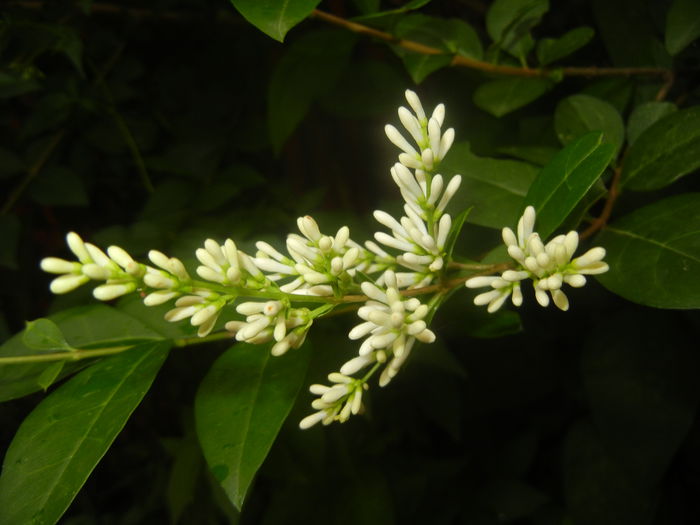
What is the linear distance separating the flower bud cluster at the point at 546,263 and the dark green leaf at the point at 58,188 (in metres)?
1.19

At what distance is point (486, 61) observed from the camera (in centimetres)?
129

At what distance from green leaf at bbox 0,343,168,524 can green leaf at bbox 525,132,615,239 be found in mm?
583

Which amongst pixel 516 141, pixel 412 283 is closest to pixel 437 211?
pixel 412 283

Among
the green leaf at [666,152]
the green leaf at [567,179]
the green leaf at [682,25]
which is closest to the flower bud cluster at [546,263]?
the green leaf at [567,179]

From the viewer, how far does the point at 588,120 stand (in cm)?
114

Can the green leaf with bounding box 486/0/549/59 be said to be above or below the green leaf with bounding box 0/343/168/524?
above

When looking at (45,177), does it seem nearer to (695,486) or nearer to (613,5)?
(613,5)

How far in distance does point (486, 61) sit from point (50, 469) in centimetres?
106

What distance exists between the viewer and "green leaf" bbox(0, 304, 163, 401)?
94 cm

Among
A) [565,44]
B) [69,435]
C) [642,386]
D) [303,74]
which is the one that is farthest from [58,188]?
[642,386]

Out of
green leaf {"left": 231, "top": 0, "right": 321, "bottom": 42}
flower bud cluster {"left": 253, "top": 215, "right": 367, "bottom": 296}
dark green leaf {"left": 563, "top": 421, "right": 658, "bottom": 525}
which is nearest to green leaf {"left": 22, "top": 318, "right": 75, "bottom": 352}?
flower bud cluster {"left": 253, "top": 215, "right": 367, "bottom": 296}

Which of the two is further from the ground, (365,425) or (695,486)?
(365,425)

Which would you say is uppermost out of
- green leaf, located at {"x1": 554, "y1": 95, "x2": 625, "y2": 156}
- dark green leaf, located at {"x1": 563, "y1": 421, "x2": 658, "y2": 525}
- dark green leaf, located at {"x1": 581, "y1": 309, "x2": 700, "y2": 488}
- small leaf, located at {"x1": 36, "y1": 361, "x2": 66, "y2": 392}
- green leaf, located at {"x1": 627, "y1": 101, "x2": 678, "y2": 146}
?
small leaf, located at {"x1": 36, "y1": 361, "x2": 66, "y2": 392}

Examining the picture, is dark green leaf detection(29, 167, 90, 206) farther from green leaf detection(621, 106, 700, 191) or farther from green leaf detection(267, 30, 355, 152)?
green leaf detection(621, 106, 700, 191)
